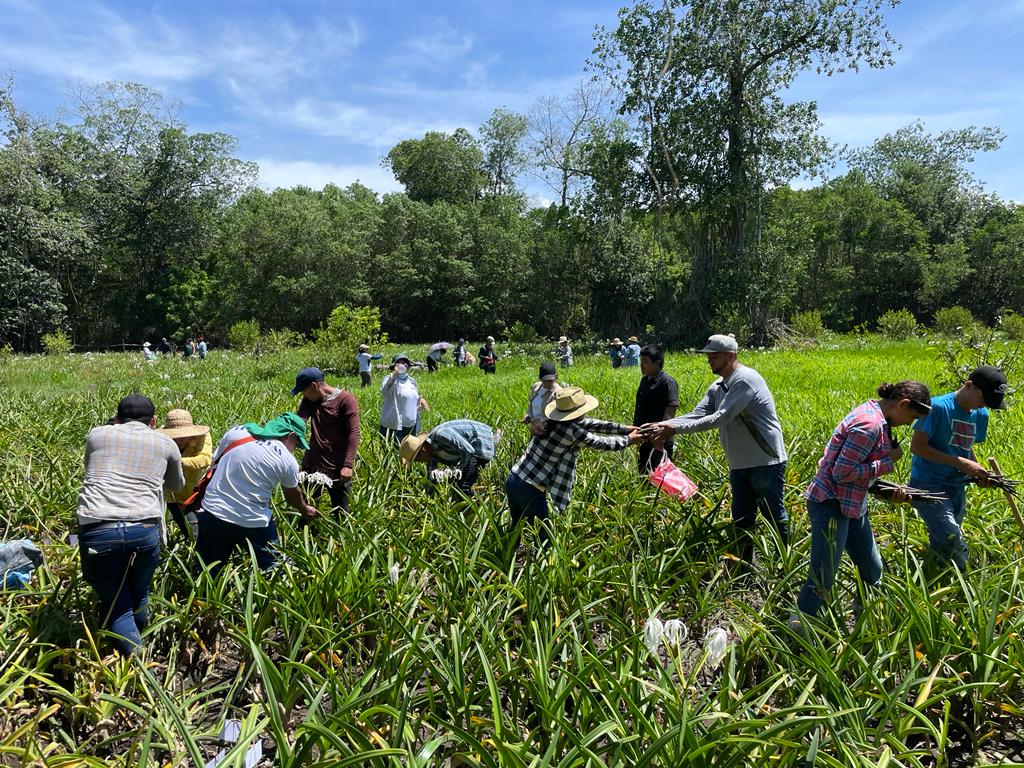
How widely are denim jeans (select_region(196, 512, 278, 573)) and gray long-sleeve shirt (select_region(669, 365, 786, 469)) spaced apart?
2750 millimetres

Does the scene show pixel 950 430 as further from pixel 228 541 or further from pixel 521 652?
pixel 228 541

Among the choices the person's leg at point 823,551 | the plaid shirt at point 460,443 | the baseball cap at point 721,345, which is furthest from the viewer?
the plaid shirt at point 460,443

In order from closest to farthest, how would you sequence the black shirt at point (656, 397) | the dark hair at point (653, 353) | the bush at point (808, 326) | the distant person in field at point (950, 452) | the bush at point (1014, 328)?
the distant person in field at point (950, 452) → the dark hair at point (653, 353) → the black shirt at point (656, 397) → the bush at point (1014, 328) → the bush at point (808, 326)

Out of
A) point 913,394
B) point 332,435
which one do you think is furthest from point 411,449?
point 913,394

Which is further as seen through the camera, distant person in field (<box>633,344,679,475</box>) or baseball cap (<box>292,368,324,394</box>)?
distant person in field (<box>633,344,679,475</box>)

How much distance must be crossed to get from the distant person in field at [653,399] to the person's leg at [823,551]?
85.3 inches

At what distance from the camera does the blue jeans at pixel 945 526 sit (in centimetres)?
355

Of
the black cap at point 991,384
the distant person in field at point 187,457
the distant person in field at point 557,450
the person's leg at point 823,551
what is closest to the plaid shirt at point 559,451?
the distant person in field at point 557,450

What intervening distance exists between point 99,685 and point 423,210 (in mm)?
38478

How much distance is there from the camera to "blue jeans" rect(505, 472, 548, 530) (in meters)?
4.07

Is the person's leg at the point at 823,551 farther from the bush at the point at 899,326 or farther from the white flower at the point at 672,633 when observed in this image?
the bush at the point at 899,326

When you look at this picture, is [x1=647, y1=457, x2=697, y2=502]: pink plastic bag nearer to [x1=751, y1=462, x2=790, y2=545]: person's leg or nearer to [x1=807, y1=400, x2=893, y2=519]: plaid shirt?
[x1=751, y1=462, x2=790, y2=545]: person's leg

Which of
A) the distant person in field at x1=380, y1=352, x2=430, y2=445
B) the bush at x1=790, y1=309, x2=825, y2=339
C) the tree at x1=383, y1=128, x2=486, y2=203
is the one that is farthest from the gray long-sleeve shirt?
the tree at x1=383, y1=128, x2=486, y2=203

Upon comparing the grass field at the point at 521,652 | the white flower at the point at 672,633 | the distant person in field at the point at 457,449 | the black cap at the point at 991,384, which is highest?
the black cap at the point at 991,384
